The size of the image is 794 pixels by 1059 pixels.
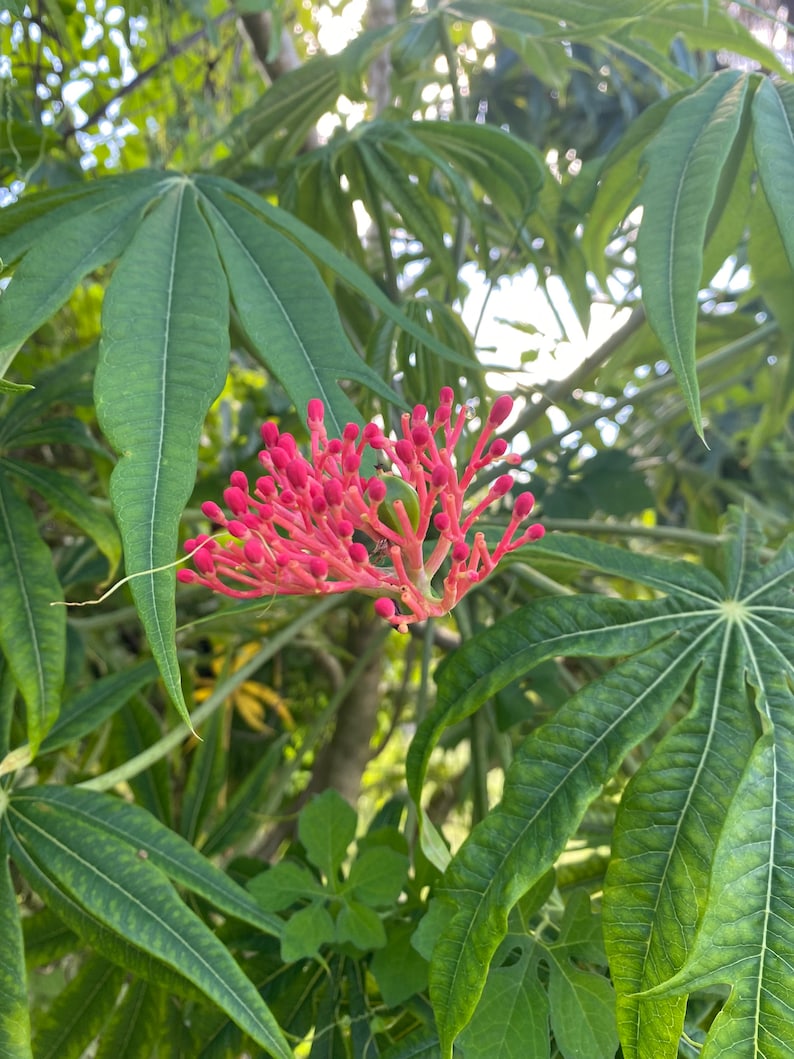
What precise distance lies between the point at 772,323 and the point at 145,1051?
0.98 meters

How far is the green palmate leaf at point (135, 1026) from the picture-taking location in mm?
625

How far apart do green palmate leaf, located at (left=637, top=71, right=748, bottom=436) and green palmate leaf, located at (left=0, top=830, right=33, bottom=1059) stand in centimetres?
50

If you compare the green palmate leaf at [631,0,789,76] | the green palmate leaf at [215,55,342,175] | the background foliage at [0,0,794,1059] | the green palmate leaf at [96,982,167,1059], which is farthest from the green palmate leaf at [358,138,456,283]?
the green palmate leaf at [96,982,167,1059]

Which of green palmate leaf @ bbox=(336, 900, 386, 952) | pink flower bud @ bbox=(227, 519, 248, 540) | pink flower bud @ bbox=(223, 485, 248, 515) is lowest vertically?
green palmate leaf @ bbox=(336, 900, 386, 952)

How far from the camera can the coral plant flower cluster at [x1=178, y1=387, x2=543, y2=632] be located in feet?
1.34

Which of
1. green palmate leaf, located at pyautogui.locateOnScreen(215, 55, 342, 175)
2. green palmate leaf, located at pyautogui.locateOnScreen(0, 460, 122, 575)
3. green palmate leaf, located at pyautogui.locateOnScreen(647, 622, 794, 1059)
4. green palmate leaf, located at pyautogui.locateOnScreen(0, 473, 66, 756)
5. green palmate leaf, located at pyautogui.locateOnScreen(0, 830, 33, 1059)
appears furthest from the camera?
green palmate leaf, located at pyautogui.locateOnScreen(215, 55, 342, 175)

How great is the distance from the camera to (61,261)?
56cm

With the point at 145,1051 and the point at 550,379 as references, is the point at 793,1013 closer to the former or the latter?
the point at 145,1051

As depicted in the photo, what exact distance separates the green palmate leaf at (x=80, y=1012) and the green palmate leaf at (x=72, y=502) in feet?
1.03

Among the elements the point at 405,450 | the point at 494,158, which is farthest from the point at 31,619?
the point at 494,158

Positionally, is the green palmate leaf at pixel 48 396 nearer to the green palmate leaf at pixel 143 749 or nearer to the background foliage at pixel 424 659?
the background foliage at pixel 424 659

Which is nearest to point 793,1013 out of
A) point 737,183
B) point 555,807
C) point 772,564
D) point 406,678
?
point 555,807

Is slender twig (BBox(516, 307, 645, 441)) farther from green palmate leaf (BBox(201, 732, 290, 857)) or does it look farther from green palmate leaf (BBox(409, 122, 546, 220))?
green palmate leaf (BBox(201, 732, 290, 857))

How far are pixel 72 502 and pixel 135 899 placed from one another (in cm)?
35
